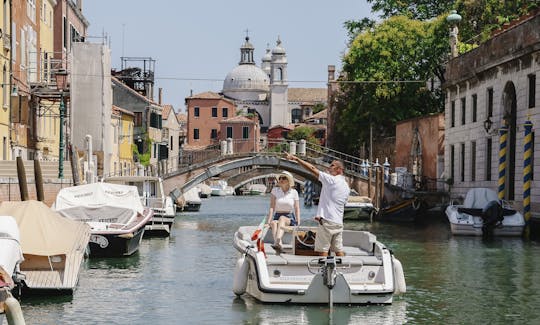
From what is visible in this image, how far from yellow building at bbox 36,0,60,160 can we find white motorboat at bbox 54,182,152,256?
14.0 meters

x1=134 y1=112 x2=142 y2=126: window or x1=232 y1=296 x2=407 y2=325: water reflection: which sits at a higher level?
x1=134 y1=112 x2=142 y2=126: window

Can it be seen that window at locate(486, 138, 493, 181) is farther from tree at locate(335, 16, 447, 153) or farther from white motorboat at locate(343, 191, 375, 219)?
tree at locate(335, 16, 447, 153)

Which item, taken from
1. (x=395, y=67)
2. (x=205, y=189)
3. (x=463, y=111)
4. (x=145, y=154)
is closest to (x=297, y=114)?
(x=205, y=189)

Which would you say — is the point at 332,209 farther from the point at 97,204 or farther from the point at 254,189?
the point at 254,189

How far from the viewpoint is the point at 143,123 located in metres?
66.2

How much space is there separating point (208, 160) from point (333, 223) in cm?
3762

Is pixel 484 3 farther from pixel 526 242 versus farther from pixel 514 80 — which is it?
pixel 526 242

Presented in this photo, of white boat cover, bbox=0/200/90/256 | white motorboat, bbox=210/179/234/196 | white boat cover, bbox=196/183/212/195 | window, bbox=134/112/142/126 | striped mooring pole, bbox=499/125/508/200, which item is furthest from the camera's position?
white motorboat, bbox=210/179/234/196

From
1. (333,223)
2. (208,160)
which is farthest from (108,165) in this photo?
(333,223)

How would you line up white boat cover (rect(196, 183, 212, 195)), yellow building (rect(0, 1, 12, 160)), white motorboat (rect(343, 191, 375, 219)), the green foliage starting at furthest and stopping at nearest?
white boat cover (rect(196, 183, 212, 195)) → the green foliage → white motorboat (rect(343, 191, 375, 219)) → yellow building (rect(0, 1, 12, 160))

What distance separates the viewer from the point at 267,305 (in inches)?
618

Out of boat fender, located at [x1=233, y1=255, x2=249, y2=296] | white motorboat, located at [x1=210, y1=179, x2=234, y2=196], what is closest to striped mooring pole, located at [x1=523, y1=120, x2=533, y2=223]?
boat fender, located at [x1=233, y1=255, x2=249, y2=296]

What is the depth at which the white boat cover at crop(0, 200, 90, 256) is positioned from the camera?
17.2m

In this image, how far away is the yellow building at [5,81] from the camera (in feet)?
113
